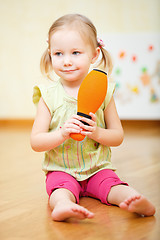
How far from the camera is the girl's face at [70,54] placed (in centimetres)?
87

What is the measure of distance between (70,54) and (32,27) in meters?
1.78

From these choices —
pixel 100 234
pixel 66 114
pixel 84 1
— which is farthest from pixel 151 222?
pixel 84 1

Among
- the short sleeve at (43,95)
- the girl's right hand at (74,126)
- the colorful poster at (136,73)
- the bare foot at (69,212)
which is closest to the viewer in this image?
the bare foot at (69,212)

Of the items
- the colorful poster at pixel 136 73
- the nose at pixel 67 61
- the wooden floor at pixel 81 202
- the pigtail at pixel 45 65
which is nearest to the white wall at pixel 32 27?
the colorful poster at pixel 136 73

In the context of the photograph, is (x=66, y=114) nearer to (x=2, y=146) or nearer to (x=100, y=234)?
(x=100, y=234)

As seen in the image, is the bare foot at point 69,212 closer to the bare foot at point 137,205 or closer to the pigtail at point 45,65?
the bare foot at point 137,205

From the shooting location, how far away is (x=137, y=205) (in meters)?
0.73

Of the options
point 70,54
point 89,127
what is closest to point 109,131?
point 89,127

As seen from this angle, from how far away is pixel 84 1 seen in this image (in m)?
2.46

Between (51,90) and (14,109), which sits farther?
(14,109)

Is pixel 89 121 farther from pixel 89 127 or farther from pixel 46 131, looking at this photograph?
pixel 46 131

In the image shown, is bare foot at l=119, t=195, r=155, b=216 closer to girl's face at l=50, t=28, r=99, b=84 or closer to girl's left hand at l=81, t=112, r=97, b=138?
girl's left hand at l=81, t=112, r=97, b=138

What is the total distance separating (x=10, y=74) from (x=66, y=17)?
1.80 metres

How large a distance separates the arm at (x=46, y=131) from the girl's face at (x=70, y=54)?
0.12 m
